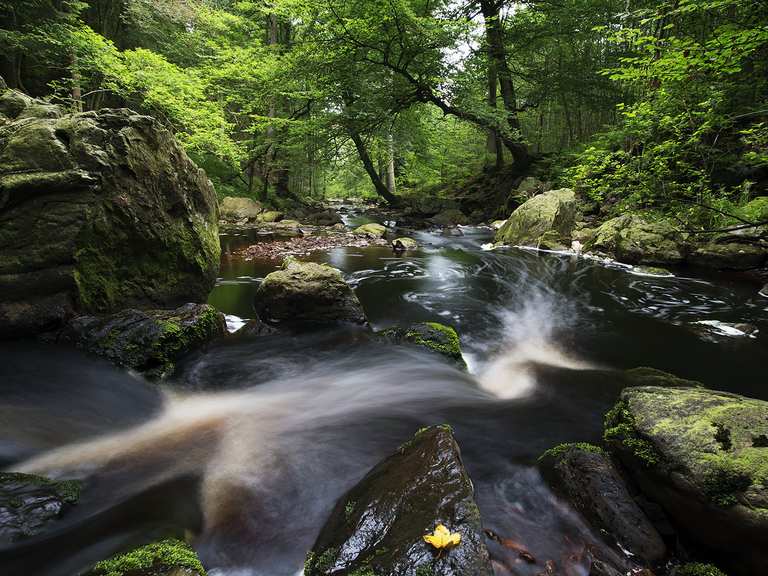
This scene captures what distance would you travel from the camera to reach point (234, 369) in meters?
4.61

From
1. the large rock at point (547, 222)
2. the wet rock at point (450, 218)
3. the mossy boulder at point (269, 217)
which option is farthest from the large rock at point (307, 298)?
the wet rock at point (450, 218)

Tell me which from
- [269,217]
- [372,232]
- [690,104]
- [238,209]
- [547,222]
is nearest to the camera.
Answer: [690,104]

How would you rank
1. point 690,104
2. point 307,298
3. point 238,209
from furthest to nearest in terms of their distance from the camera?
point 238,209
point 307,298
point 690,104

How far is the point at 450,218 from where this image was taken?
20.6 meters

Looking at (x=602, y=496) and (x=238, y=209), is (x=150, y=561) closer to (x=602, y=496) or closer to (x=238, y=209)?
(x=602, y=496)

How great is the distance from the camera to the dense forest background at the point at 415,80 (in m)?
5.67

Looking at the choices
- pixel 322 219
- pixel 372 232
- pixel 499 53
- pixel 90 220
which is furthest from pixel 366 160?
pixel 90 220

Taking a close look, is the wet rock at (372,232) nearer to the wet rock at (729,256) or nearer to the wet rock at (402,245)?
the wet rock at (402,245)

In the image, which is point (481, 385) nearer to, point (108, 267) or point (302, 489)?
point (302, 489)

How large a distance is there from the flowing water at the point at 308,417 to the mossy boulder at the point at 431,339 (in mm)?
243

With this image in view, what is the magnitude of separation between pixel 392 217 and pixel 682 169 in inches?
732

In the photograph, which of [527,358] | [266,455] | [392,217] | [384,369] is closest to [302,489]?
[266,455]

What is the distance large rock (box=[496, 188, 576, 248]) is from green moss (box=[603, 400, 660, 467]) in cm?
1128

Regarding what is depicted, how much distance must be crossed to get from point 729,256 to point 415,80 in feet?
37.2
